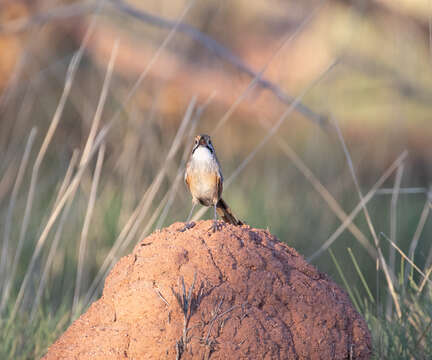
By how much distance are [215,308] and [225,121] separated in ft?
14.1

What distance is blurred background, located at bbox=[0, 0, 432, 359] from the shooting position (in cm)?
540

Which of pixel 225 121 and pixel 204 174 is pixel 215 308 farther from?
pixel 225 121

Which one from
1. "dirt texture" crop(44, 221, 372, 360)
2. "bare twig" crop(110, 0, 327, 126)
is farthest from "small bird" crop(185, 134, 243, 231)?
"bare twig" crop(110, 0, 327, 126)

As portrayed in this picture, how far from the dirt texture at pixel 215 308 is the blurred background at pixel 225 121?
1.91 m

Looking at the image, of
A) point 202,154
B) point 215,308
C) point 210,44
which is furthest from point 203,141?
point 210,44

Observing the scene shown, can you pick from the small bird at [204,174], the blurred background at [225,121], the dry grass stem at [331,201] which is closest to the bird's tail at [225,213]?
the small bird at [204,174]

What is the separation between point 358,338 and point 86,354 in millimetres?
1004

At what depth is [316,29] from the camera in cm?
796

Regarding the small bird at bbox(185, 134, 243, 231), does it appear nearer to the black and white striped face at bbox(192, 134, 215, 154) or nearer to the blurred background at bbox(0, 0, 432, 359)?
the black and white striped face at bbox(192, 134, 215, 154)

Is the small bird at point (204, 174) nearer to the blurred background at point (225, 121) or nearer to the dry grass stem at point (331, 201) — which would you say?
the dry grass stem at point (331, 201)

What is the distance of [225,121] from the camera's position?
21.1ft

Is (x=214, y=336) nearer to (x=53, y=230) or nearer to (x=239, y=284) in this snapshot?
(x=239, y=284)

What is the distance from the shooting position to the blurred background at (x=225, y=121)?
5402 mm

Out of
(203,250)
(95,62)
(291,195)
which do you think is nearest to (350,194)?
(291,195)
